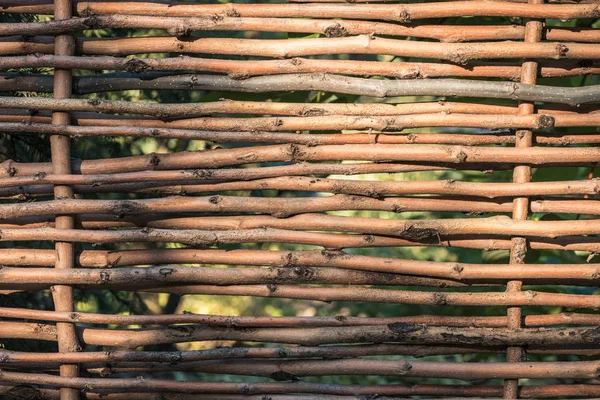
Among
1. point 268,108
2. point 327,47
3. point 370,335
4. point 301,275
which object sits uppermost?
point 327,47

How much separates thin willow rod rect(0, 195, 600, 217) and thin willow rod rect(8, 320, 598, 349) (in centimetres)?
24

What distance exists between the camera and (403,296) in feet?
4.73

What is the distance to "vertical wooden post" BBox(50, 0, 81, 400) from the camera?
142 centimetres

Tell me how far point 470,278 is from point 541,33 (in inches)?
20.6

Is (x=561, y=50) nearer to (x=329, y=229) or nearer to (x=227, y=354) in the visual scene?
(x=329, y=229)

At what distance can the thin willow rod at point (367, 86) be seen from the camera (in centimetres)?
141

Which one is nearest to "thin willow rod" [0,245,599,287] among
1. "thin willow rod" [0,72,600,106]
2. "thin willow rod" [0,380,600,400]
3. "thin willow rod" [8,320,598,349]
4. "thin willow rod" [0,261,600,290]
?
"thin willow rod" [0,261,600,290]

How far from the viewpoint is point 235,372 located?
4.81 feet

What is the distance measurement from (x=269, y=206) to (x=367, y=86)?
0.31 m

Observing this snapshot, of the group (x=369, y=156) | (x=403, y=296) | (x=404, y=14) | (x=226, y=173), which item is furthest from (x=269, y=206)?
(x=404, y=14)

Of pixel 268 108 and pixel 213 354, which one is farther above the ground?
pixel 268 108

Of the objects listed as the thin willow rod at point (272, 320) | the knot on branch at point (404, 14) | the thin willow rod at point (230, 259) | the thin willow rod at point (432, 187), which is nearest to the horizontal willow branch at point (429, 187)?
the thin willow rod at point (432, 187)

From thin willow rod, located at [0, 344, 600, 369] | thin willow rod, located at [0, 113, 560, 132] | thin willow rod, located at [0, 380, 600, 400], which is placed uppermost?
thin willow rod, located at [0, 113, 560, 132]

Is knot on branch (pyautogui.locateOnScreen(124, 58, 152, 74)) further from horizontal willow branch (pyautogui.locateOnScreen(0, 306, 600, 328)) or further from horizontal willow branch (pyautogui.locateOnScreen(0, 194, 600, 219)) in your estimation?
horizontal willow branch (pyautogui.locateOnScreen(0, 306, 600, 328))
